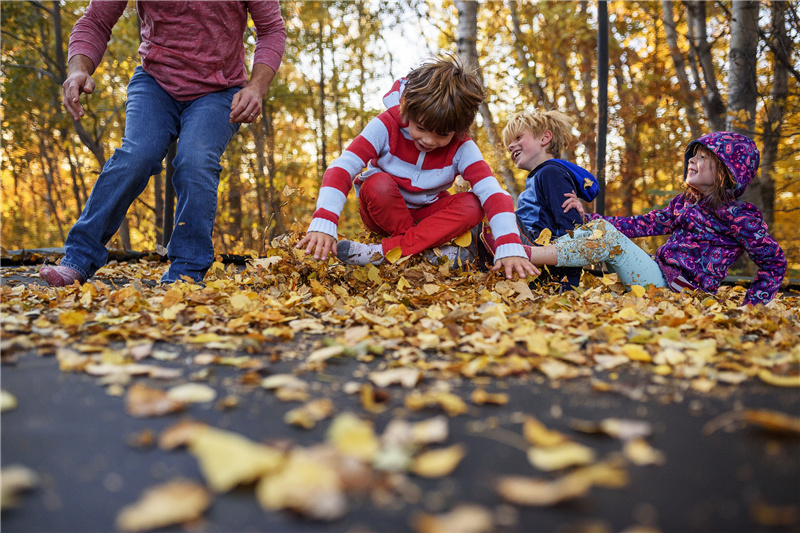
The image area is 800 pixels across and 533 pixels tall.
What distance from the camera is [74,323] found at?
1292 mm

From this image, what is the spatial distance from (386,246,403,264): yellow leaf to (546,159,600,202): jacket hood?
3.78 feet

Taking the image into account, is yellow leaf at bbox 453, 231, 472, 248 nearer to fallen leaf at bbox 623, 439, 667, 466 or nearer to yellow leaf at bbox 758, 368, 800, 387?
yellow leaf at bbox 758, 368, 800, 387

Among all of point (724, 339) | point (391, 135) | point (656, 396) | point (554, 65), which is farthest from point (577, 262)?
point (554, 65)

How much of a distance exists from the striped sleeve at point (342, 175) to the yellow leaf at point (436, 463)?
1508 millimetres

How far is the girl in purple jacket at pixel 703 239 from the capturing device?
257cm

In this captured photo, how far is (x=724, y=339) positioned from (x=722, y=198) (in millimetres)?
1670

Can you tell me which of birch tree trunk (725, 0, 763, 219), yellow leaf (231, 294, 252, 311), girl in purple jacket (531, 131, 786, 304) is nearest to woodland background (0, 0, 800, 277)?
birch tree trunk (725, 0, 763, 219)

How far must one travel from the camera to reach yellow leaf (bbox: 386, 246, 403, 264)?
240cm

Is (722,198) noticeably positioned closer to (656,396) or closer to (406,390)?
(656,396)

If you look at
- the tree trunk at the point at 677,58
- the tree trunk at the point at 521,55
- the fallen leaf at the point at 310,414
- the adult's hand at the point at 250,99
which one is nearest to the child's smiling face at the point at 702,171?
the adult's hand at the point at 250,99

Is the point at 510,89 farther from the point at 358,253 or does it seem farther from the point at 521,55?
the point at 358,253

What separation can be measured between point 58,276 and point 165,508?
1.75 m

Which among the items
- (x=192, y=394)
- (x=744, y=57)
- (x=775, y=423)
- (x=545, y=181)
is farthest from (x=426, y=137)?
(x=744, y=57)

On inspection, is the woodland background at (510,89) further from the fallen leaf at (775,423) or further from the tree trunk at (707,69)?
the fallen leaf at (775,423)
